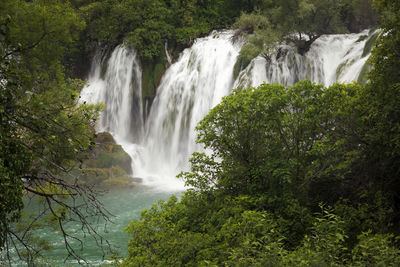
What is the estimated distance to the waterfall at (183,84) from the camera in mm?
21672

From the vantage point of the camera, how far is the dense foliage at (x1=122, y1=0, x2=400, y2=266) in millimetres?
7535

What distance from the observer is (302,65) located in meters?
21.8

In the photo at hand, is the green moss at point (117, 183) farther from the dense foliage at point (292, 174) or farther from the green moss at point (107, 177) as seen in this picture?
the dense foliage at point (292, 174)

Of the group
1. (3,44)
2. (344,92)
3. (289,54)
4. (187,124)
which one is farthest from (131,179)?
(3,44)

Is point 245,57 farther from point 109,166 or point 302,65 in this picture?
point 109,166

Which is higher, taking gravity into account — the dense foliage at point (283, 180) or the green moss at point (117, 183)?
the dense foliage at point (283, 180)

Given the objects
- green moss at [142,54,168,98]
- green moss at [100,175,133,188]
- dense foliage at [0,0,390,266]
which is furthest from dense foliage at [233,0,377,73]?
dense foliage at [0,0,390,266]

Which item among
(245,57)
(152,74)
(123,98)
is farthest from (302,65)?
(123,98)

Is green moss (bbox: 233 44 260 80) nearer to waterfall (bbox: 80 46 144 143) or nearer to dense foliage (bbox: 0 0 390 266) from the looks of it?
waterfall (bbox: 80 46 144 143)

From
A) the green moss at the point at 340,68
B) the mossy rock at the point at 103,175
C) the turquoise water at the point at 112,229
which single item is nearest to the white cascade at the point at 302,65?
the green moss at the point at 340,68

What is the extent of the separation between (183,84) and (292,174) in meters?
17.7

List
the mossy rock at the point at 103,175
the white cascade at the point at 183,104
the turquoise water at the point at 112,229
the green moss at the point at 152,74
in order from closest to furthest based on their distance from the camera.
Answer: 1. the turquoise water at the point at 112,229
2. the mossy rock at the point at 103,175
3. the white cascade at the point at 183,104
4. the green moss at the point at 152,74

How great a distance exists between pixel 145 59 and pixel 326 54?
14.7m

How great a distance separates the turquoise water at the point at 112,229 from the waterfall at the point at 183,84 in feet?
7.84
